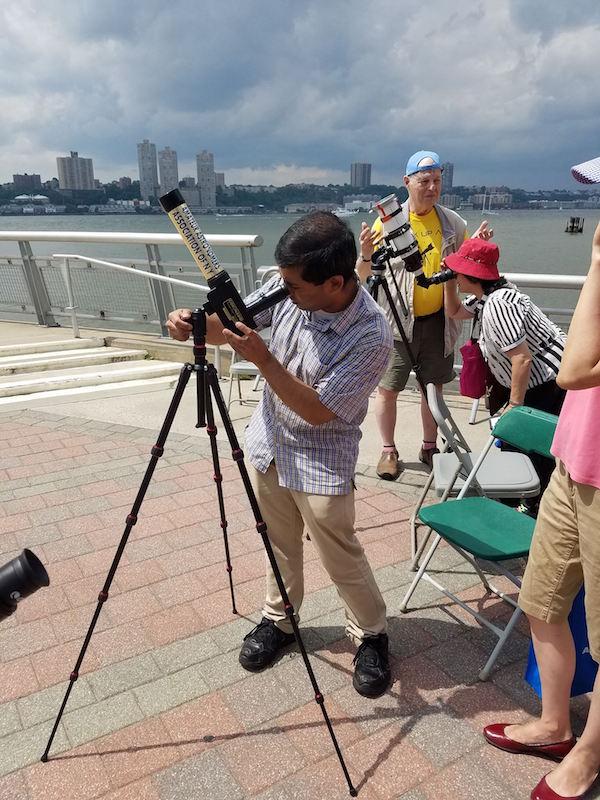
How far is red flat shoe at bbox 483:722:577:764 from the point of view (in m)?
2.07

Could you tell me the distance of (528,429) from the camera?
2.64m

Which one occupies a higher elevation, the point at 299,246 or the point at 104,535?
the point at 299,246

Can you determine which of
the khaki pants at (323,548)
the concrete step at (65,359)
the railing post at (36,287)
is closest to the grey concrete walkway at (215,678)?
the khaki pants at (323,548)

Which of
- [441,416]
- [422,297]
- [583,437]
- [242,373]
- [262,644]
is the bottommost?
[262,644]

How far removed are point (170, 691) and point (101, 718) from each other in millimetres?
267

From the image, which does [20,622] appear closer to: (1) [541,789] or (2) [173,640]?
(2) [173,640]

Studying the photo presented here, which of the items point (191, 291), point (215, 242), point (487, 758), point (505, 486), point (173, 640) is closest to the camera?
point (487, 758)

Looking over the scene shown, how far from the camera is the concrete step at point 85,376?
6.11 meters

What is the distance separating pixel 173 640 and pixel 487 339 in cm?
216

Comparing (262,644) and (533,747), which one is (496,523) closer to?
(533,747)

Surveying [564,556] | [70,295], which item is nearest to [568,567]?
[564,556]

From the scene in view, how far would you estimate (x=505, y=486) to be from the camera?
9.74 ft

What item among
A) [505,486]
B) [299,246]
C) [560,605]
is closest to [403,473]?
[505,486]

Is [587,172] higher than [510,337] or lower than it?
higher
